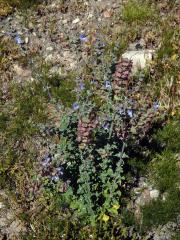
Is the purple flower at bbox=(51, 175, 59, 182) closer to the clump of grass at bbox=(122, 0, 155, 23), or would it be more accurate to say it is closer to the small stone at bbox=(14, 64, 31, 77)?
the small stone at bbox=(14, 64, 31, 77)

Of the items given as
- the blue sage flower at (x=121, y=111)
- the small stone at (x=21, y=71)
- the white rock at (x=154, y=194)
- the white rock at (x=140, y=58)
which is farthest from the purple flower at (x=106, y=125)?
the small stone at (x=21, y=71)

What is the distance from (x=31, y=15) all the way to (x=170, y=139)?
4.00 meters

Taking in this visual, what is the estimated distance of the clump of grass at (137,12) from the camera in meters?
8.77

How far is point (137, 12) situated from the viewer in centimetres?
878

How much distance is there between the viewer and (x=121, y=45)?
27.6 ft

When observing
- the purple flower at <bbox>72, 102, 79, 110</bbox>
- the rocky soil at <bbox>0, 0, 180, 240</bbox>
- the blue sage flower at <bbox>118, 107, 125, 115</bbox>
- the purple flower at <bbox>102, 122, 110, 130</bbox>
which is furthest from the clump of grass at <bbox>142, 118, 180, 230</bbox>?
the rocky soil at <bbox>0, 0, 180, 240</bbox>

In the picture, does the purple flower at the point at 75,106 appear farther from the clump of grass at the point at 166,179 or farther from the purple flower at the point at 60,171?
the clump of grass at the point at 166,179

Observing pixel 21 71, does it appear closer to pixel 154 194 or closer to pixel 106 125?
pixel 106 125

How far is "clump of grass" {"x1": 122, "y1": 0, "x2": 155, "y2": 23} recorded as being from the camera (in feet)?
28.8

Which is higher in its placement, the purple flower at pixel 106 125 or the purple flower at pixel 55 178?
the purple flower at pixel 106 125

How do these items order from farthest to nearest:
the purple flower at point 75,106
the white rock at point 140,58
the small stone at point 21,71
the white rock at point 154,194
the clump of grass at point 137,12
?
the clump of grass at point 137,12
the small stone at point 21,71
the white rock at point 140,58
the white rock at point 154,194
the purple flower at point 75,106

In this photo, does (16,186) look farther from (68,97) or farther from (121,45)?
(121,45)

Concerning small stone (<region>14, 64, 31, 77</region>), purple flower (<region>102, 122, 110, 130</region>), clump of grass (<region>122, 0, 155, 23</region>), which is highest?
clump of grass (<region>122, 0, 155, 23</region>)

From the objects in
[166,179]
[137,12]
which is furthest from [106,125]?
[137,12]
